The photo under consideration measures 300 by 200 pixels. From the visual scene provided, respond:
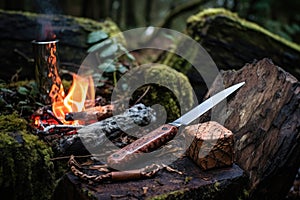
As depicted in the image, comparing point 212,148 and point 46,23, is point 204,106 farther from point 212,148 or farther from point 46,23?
point 46,23

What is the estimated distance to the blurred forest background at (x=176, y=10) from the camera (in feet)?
22.7

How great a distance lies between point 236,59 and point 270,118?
5.90 feet

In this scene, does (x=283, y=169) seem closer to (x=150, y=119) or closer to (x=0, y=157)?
(x=150, y=119)

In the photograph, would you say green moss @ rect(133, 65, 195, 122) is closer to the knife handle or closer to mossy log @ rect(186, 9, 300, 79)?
the knife handle

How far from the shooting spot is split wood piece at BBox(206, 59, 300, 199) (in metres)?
2.49

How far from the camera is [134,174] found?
2.13m

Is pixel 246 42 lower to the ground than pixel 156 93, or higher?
higher

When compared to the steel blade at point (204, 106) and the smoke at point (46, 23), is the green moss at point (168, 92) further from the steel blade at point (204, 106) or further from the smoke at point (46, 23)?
the smoke at point (46, 23)

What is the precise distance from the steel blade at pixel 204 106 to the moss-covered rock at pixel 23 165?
97 cm

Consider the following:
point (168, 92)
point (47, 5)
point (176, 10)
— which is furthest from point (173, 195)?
point (176, 10)

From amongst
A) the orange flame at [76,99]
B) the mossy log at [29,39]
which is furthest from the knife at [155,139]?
the mossy log at [29,39]

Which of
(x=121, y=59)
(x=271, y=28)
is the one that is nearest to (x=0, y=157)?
(x=121, y=59)

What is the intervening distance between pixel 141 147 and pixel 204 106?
68 centimetres

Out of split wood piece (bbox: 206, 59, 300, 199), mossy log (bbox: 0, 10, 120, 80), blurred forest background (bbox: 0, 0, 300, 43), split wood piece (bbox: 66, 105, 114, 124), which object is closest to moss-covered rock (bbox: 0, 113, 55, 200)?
split wood piece (bbox: 66, 105, 114, 124)
